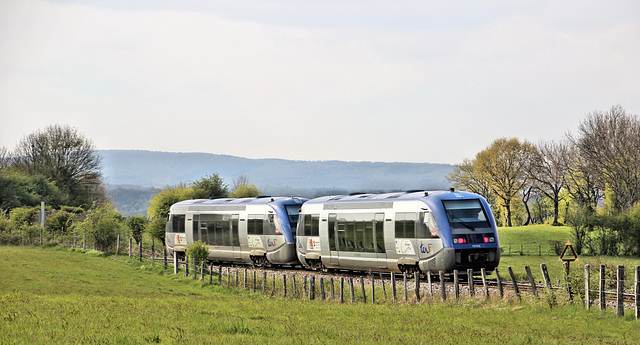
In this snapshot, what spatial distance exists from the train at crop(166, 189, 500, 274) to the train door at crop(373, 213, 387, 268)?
4cm

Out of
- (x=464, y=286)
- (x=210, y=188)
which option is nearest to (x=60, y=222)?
(x=210, y=188)

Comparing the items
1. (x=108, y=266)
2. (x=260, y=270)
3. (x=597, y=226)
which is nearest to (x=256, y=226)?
(x=260, y=270)

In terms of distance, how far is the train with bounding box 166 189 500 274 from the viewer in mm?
27875

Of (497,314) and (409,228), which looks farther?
(409,228)

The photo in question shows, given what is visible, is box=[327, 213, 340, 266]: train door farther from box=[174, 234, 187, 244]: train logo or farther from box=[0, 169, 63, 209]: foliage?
box=[0, 169, 63, 209]: foliage

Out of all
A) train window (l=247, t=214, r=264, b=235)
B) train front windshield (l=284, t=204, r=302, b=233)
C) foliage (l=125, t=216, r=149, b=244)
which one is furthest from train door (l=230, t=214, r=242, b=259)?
foliage (l=125, t=216, r=149, b=244)

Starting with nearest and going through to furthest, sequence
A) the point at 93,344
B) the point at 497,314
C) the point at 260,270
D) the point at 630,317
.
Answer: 1. the point at 93,344
2. the point at 630,317
3. the point at 497,314
4. the point at 260,270

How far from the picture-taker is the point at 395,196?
30562mm

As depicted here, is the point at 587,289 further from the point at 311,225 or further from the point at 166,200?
the point at 166,200

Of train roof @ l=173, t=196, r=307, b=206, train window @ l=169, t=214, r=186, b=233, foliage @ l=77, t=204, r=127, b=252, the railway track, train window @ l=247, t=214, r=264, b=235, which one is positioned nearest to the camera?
the railway track

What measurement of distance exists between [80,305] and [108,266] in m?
23.0

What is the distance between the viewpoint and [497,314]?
1978cm

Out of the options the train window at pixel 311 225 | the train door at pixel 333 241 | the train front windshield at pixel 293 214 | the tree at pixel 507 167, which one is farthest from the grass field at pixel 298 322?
the tree at pixel 507 167

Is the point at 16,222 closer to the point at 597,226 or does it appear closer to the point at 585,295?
the point at 597,226
